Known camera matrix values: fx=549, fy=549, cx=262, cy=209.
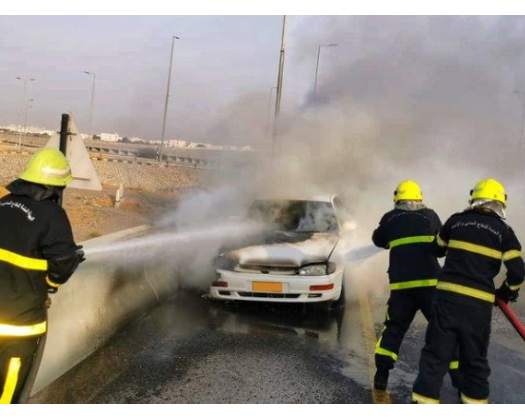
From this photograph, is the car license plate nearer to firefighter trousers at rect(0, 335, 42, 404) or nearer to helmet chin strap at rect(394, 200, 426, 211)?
helmet chin strap at rect(394, 200, 426, 211)

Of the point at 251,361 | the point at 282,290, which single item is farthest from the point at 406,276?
the point at 282,290

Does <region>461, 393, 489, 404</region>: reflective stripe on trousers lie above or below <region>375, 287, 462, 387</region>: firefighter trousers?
below

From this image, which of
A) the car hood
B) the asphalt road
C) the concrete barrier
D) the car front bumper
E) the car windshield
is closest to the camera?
the asphalt road

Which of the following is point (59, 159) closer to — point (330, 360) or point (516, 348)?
point (330, 360)

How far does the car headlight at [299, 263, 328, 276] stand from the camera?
20.8ft

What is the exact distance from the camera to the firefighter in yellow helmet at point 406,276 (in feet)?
14.8

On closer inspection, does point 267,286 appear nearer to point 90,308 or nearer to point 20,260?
point 90,308

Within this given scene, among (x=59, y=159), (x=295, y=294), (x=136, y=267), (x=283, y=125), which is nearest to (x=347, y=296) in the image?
(x=295, y=294)

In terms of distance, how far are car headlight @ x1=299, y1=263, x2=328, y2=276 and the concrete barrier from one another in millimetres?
1960

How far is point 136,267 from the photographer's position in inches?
258

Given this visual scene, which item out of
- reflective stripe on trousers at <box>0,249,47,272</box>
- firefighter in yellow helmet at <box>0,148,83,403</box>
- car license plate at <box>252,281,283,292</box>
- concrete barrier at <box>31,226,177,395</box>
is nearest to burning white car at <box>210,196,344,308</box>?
car license plate at <box>252,281,283,292</box>

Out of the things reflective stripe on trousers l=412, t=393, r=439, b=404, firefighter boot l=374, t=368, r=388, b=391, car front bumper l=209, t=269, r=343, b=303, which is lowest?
firefighter boot l=374, t=368, r=388, b=391

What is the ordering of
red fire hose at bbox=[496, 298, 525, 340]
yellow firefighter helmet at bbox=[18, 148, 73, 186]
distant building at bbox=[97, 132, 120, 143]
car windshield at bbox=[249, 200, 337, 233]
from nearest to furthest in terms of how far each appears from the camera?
yellow firefighter helmet at bbox=[18, 148, 73, 186]
red fire hose at bbox=[496, 298, 525, 340]
car windshield at bbox=[249, 200, 337, 233]
distant building at bbox=[97, 132, 120, 143]

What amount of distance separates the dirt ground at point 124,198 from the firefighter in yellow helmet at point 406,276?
311 inches
